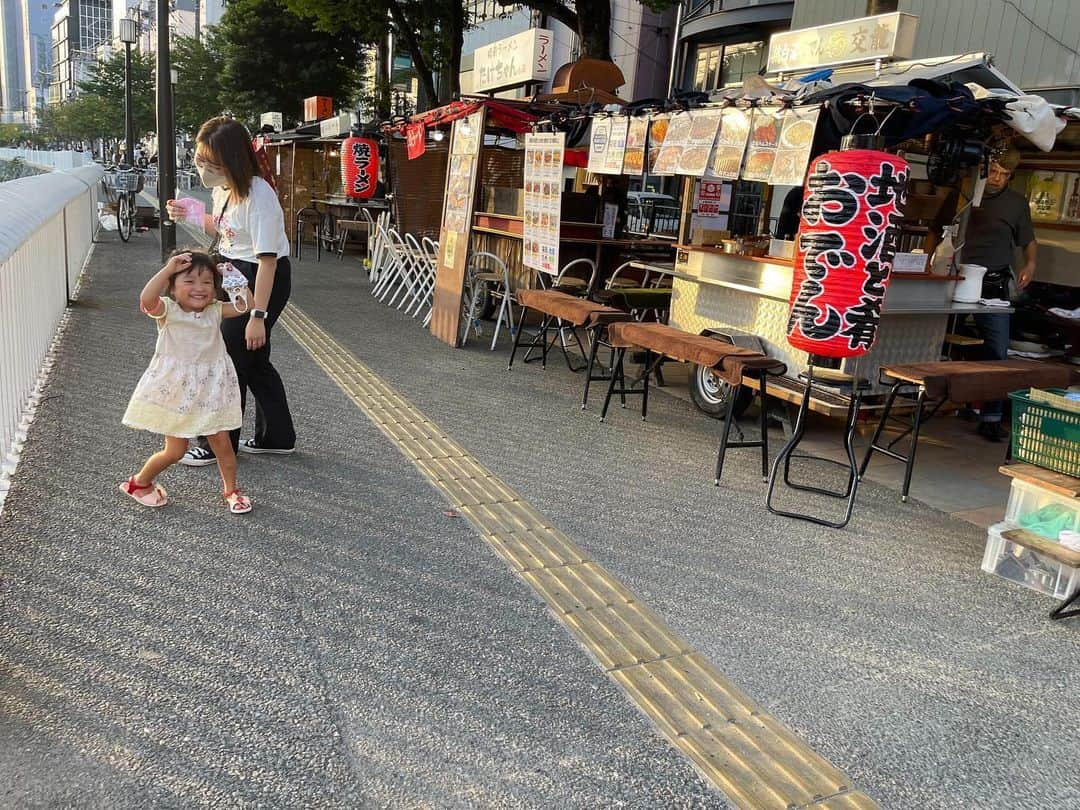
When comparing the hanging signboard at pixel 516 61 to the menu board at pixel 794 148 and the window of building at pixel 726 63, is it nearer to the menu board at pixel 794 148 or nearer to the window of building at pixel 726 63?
the menu board at pixel 794 148

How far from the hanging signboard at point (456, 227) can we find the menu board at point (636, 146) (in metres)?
1.76

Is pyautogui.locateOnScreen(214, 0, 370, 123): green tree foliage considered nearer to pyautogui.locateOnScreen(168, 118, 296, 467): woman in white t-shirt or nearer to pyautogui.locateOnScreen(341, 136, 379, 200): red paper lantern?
pyautogui.locateOnScreen(341, 136, 379, 200): red paper lantern

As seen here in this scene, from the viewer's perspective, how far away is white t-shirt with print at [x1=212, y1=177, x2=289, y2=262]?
4.15 meters

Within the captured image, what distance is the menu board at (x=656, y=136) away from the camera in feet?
22.5

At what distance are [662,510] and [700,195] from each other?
3881mm

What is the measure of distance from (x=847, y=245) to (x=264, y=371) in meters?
3.36

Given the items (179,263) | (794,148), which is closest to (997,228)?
(794,148)

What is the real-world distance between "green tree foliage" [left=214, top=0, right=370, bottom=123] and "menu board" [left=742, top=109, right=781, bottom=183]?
72.5 ft

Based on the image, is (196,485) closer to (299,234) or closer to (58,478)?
(58,478)

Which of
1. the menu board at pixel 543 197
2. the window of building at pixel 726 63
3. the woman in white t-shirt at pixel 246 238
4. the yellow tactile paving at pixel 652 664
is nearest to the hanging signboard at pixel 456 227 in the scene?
the menu board at pixel 543 197

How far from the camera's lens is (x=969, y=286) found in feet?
20.0

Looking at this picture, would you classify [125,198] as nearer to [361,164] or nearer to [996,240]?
[361,164]

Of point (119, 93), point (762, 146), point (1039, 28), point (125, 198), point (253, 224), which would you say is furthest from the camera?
point (119, 93)

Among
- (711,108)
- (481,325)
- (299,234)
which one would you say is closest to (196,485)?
(711,108)
